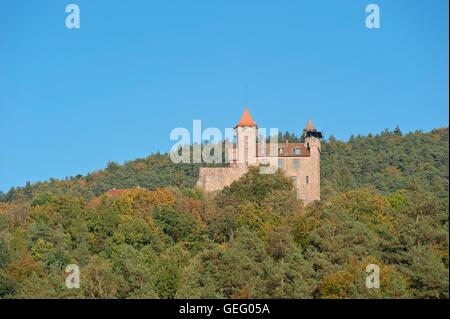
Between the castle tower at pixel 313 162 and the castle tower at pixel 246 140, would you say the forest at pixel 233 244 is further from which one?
the castle tower at pixel 313 162

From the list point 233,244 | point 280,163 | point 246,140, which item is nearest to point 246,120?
point 246,140

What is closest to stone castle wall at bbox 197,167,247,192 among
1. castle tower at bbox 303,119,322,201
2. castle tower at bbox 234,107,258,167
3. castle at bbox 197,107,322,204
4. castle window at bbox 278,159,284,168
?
castle at bbox 197,107,322,204

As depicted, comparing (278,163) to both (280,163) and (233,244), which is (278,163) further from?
(233,244)

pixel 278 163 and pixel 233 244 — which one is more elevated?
pixel 278 163

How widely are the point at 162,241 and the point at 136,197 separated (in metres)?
11.6

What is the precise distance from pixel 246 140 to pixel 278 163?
3991 mm

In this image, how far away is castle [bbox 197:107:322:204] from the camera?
76938 mm

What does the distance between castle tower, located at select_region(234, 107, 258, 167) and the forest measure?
4.03 m

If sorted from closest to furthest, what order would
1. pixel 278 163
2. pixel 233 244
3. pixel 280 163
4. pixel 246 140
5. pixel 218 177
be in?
pixel 233 244
pixel 218 177
pixel 278 163
pixel 280 163
pixel 246 140

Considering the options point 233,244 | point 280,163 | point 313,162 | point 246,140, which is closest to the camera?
point 233,244

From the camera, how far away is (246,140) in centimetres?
8069

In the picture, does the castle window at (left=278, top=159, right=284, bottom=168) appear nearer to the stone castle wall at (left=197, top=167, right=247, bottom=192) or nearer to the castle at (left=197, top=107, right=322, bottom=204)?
the castle at (left=197, top=107, right=322, bottom=204)

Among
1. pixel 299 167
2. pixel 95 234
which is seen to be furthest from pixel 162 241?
pixel 299 167
